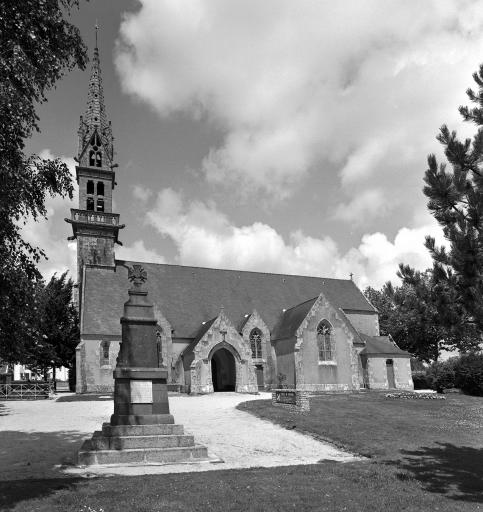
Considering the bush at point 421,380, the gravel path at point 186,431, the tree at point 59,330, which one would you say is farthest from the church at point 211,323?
the gravel path at point 186,431

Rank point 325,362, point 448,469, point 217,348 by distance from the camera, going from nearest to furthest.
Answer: point 448,469, point 217,348, point 325,362

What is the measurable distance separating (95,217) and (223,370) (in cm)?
1703

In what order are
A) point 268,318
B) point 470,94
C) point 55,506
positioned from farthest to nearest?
point 268,318
point 470,94
point 55,506

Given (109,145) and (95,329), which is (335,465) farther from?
(109,145)

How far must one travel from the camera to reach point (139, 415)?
1267cm

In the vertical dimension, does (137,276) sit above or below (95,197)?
below

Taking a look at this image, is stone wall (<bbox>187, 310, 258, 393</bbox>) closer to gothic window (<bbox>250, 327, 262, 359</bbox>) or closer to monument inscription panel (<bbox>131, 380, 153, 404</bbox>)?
gothic window (<bbox>250, 327, 262, 359</bbox>)

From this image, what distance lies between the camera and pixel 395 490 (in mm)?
8797

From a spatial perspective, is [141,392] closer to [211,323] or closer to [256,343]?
[211,323]

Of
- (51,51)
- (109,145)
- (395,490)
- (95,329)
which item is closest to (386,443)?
(395,490)

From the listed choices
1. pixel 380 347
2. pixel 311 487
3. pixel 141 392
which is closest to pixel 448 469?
pixel 311 487

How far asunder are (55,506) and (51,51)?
23.9ft

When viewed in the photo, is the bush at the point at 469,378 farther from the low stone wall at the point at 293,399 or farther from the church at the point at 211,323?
the low stone wall at the point at 293,399

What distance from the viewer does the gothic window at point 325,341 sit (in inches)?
1543
